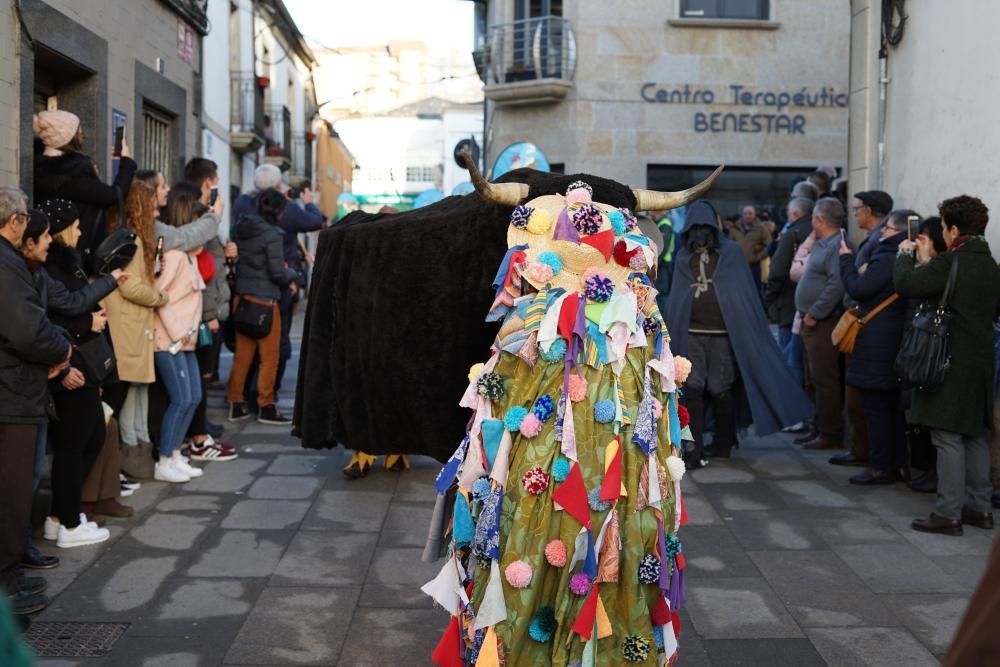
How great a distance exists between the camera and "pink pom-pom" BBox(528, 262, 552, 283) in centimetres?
364

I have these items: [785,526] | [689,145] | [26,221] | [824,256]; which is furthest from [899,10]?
[689,145]

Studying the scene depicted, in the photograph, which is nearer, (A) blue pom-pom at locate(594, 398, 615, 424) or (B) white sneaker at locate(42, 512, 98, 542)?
(A) blue pom-pom at locate(594, 398, 615, 424)

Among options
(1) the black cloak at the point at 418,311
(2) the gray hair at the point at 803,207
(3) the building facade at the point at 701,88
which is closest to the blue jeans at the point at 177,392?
(1) the black cloak at the point at 418,311

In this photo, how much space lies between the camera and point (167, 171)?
11.9m

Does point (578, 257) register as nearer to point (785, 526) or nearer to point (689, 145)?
point (785, 526)

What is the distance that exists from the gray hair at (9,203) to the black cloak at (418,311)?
1339 mm

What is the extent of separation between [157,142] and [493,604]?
9.14 m

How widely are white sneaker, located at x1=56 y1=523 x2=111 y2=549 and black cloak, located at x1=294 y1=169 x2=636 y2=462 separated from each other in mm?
1748

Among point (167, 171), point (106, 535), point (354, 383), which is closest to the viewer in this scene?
point (354, 383)

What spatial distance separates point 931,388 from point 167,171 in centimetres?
835

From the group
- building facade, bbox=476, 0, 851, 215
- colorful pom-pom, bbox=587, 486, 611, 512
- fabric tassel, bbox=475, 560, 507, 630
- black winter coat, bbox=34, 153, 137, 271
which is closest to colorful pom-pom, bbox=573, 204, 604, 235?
colorful pom-pom, bbox=587, 486, 611, 512

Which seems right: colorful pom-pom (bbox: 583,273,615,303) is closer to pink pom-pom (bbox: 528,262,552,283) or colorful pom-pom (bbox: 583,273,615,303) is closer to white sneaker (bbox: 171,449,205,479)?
pink pom-pom (bbox: 528,262,552,283)

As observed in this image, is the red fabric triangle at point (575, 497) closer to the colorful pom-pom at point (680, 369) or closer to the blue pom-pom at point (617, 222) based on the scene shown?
the colorful pom-pom at point (680, 369)

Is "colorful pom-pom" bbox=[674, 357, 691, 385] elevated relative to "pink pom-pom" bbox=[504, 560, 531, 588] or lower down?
elevated
